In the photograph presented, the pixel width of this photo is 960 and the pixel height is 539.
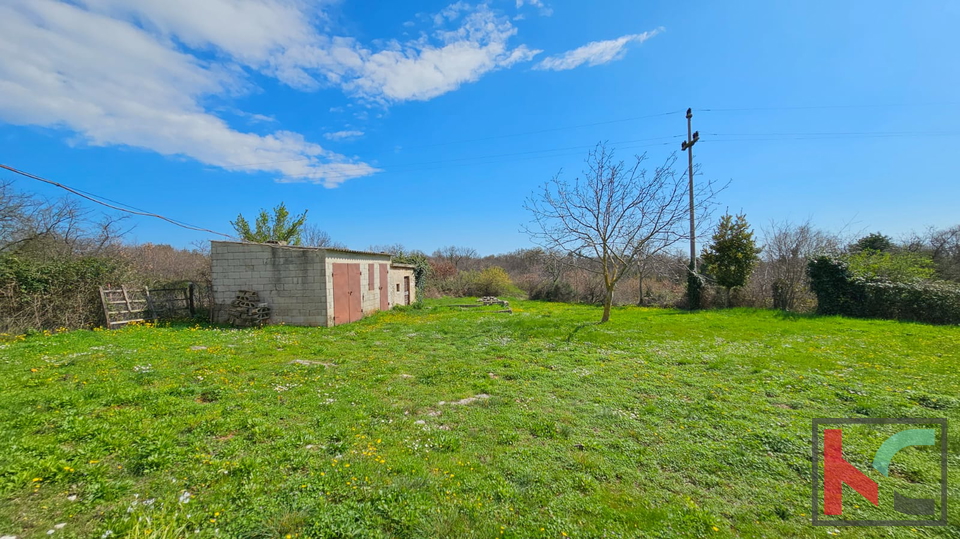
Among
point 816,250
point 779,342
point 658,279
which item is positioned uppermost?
point 816,250

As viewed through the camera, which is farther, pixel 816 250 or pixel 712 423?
pixel 816 250

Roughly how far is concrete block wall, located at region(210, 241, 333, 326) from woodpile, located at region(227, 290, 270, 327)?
175 mm

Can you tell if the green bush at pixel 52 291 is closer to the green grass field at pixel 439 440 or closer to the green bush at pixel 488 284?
the green grass field at pixel 439 440

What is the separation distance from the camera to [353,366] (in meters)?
6.71

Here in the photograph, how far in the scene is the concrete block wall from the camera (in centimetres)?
1170

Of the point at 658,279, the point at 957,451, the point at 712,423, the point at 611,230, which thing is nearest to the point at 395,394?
the point at 712,423

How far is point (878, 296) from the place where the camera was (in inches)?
514

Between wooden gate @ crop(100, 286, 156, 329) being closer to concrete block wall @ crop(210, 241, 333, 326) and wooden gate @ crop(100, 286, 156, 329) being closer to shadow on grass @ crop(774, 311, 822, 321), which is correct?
concrete block wall @ crop(210, 241, 333, 326)

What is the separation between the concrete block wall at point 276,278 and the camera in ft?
38.4

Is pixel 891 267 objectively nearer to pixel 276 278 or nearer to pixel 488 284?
pixel 488 284

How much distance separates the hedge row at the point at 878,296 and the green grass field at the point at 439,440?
259 inches

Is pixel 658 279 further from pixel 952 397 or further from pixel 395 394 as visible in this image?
pixel 395 394

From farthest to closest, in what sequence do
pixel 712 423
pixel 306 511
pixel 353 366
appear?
pixel 353 366
pixel 712 423
pixel 306 511

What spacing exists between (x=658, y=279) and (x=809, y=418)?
57.4 feet
